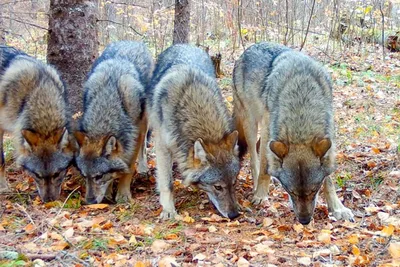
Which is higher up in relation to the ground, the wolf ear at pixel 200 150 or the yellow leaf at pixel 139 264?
the wolf ear at pixel 200 150

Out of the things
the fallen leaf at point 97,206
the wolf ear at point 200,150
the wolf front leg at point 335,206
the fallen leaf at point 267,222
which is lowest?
the fallen leaf at point 97,206

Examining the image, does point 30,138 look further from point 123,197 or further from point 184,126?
point 184,126

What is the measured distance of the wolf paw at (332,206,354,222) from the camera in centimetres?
552

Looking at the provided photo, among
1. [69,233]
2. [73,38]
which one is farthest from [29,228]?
[73,38]

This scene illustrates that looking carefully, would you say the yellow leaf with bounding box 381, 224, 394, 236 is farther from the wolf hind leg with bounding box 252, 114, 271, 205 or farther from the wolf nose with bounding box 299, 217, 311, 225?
the wolf hind leg with bounding box 252, 114, 271, 205

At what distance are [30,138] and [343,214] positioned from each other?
406 centimetres

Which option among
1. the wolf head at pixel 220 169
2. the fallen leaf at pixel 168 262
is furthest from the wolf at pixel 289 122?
the fallen leaf at pixel 168 262

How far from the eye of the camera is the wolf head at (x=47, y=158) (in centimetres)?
621

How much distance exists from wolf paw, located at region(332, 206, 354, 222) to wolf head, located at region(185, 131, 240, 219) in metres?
1.18

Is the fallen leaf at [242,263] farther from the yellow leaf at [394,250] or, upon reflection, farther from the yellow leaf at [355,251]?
the yellow leaf at [394,250]

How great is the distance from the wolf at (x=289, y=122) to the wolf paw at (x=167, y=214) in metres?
1.15

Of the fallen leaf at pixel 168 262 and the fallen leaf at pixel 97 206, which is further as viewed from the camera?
the fallen leaf at pixel 97 206

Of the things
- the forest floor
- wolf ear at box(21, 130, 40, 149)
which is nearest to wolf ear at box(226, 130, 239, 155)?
the forest floor

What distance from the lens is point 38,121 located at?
6.30 meters
